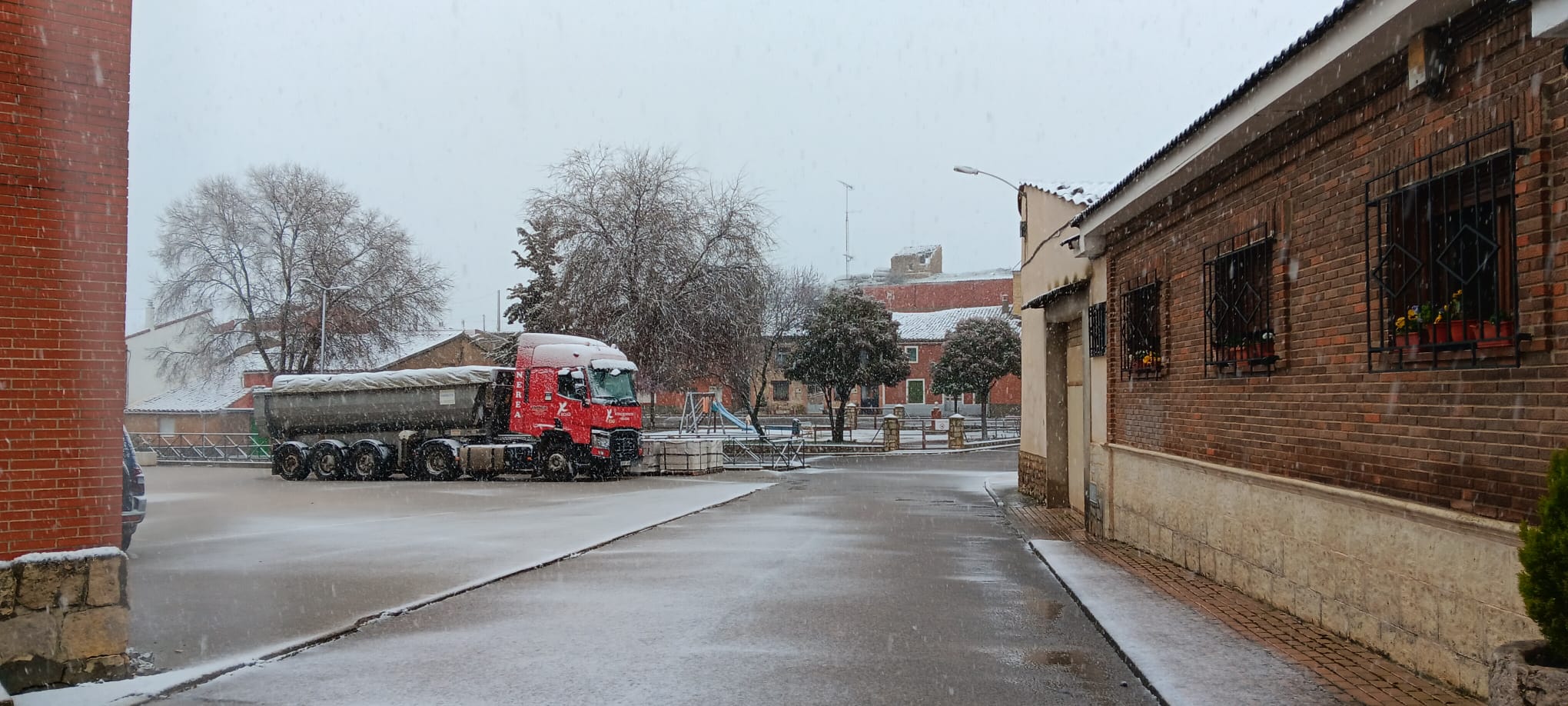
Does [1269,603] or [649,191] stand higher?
[649,191]

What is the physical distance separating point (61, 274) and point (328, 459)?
75.1 ft

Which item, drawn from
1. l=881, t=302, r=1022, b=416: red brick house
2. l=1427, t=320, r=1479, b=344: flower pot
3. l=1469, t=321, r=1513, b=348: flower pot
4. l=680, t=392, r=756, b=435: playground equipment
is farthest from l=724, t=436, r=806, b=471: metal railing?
l=881, t=302, r=1022, b=416: red brick house

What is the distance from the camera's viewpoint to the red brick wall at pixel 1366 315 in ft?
16.6

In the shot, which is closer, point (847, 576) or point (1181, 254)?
point (847, 576)

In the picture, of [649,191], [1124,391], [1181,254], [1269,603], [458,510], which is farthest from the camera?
[649,191]

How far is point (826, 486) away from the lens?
2362 cm

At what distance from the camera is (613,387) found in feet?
87.4

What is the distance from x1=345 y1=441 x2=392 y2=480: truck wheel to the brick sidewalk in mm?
20440

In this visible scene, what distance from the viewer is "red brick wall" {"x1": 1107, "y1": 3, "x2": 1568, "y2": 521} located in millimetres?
5051

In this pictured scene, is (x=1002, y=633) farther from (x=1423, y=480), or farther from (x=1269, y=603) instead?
(x=1423, y=480)

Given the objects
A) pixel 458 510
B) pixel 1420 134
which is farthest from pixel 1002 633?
pixel 458 510

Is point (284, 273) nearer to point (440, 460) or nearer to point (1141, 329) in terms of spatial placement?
point (440, 460)

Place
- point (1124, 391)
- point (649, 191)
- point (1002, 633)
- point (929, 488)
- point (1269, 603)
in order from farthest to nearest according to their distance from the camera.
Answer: point (649, 191), point (929, 488), point (1124, 391), point (1269, 603), point (1002, 633)

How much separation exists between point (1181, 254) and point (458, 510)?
11.8 metres
